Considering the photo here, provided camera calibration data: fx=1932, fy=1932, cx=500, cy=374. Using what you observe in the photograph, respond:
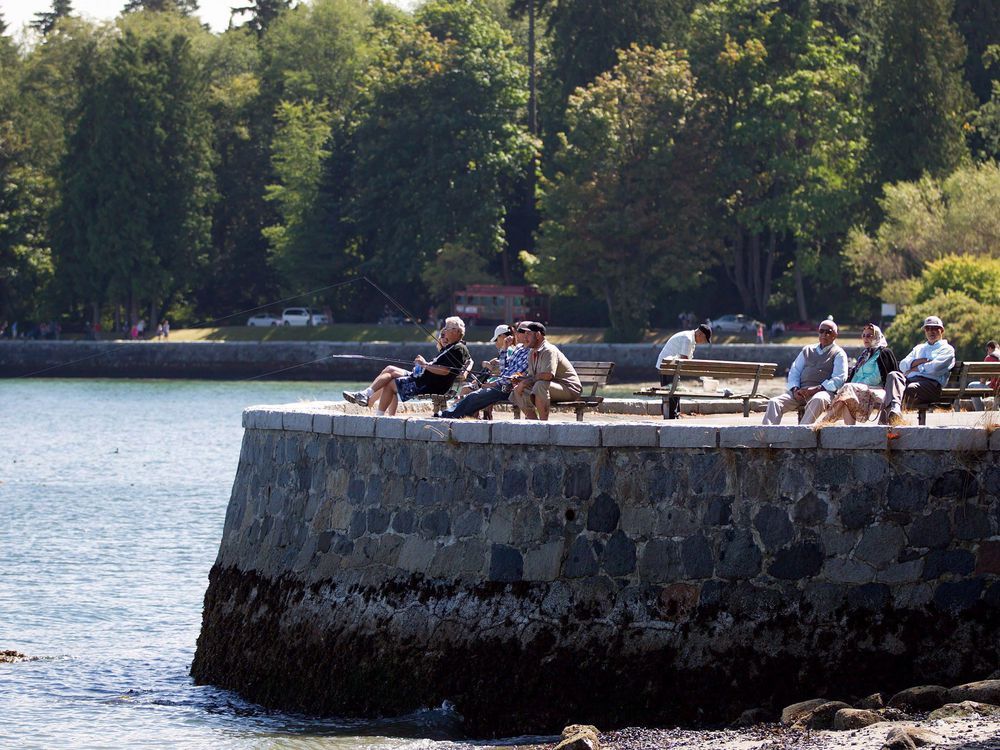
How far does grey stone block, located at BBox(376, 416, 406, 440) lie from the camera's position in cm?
1493

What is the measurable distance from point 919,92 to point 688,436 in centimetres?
5818

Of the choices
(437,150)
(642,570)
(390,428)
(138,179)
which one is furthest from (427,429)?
(138,179)

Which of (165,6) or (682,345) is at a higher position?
(165,6)

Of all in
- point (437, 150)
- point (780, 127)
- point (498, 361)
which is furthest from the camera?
point (437, 150)

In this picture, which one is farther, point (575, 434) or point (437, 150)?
point (437, 150)

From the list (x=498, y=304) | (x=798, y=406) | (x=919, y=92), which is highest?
(x=919, y=92)

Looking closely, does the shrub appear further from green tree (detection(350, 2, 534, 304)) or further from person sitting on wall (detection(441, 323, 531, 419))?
person sitting on wall (detection(441, 323, 531, 419))

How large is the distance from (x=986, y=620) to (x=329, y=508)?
5.28 metres

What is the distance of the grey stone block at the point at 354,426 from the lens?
49.9ft

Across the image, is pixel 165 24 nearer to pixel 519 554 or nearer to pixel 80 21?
pixel 80 21

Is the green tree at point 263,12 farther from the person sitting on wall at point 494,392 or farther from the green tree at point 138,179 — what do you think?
the person sitting on wall at point 494,392

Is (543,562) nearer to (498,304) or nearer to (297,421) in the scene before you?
(297,421)

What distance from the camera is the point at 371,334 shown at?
80750 millimetres

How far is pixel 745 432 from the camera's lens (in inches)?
534
